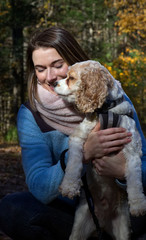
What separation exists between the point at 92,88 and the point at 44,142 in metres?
0.79

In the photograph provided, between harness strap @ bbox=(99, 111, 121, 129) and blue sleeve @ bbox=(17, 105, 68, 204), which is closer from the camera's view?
harness strap @ bbox=(99, 111, 121, 129)

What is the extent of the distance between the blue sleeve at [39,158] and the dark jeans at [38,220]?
21 centimetres

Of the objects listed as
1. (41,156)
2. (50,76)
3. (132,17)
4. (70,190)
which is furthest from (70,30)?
(70,190)

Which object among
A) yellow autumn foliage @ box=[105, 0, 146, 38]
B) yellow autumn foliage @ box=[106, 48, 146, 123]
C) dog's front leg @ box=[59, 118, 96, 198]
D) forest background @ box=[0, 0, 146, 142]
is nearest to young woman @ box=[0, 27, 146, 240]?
dog's front leg @ box=[59, 118, 96, 198]

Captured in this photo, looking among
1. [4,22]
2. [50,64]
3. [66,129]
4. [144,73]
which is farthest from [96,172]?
[4,22]

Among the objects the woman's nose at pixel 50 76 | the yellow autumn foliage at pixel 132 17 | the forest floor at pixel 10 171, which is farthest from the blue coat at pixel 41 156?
the yellow autumn foliage at pixel 132 17

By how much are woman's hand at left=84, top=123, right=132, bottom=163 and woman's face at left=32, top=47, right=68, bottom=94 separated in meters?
0.69

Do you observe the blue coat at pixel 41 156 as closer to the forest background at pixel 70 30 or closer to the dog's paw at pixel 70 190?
the dog's paw at pixel 70 190

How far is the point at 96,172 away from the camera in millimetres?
2852

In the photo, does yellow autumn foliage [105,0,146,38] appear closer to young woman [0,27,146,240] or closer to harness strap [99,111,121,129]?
young woman [0,27,146,240]

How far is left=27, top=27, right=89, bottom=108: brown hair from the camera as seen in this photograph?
317 centimetres

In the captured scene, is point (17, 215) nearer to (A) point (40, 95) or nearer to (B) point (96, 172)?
(B) point (96, 172)

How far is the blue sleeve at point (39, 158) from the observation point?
2785mm

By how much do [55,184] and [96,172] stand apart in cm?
36
